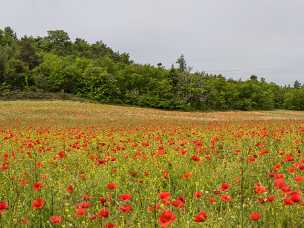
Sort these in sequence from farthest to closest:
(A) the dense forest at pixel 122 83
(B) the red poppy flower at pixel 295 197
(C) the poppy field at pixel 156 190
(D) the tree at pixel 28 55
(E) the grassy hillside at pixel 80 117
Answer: (D) the tree at pixel 28 55
(A) the dense forest at pixel 122 83
(E) the grassy hillside at pixel 80 117
(C) the poppy field at pixel 156 190
(B) the red poppy flower at pixel 295 197

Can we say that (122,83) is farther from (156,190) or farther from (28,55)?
(156,190)

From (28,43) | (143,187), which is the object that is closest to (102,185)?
(143,187)

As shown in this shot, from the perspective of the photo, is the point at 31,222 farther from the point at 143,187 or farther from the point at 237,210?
the point at 237,210

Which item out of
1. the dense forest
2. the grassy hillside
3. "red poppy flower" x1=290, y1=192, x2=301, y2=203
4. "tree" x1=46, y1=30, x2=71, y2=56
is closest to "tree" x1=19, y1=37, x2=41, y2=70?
the dense forest

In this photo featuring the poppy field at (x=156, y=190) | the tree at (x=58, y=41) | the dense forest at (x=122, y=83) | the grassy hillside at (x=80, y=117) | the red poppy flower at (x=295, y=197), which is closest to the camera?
the red poppy flower at (x=295, y=197)

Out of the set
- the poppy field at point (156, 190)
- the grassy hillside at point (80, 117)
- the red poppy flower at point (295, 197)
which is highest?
the red poppy flower at point (295, 197)

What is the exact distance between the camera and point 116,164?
650 cm

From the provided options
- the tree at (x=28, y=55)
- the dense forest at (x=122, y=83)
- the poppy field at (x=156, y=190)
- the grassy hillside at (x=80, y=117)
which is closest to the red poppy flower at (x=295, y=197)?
the poppy field at (x=156, y=190)

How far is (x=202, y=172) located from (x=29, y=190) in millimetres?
2354

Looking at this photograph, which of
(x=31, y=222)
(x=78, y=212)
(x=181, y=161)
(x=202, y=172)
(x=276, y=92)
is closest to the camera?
(x=78, y=212)

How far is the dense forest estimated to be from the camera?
73.0 metres

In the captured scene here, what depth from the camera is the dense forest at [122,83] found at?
73.0m

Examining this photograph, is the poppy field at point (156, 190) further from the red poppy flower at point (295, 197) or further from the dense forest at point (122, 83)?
the dense forest at point (122, 83)

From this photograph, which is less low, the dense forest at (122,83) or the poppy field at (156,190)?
the dense forest at (122,83)
